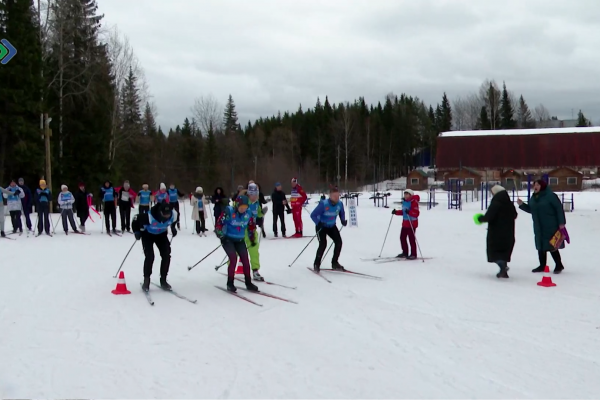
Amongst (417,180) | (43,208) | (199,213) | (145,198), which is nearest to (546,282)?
(199,213)

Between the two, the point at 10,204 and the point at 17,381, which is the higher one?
the point at 10,204

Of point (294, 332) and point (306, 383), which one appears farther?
point (294, 332)

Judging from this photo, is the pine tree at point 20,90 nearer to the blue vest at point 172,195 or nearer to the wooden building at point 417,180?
the blue vest at point 172,195

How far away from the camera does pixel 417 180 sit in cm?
6425

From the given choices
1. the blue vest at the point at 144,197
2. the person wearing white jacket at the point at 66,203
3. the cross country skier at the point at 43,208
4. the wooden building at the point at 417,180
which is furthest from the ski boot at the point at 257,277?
the wooden building at the point at 417,180

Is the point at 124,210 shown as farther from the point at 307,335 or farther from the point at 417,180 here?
the point at 417,180

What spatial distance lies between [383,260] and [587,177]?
54468 mm

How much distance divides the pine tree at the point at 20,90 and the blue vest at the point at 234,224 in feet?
77.7

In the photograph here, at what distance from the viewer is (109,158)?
35.4 m

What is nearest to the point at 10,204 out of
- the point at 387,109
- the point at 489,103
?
the point at 387,109

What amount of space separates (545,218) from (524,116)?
94135 mm

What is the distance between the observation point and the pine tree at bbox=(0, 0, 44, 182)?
28156 millimetres

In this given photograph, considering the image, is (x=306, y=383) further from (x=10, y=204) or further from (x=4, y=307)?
(x=10, y=204)

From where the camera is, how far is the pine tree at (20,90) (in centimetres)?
2816
